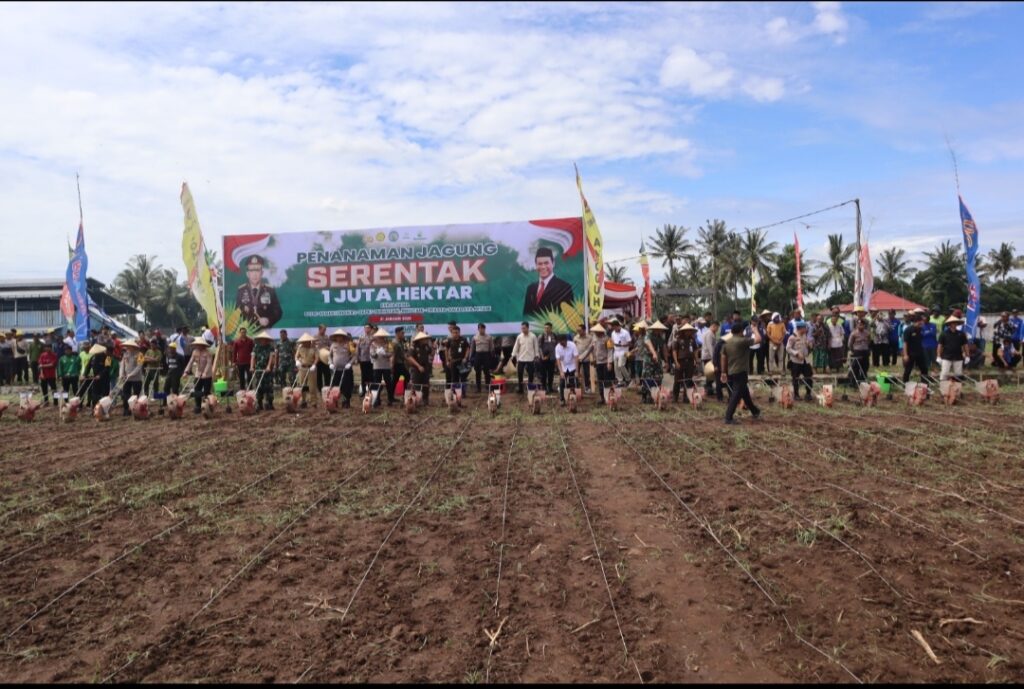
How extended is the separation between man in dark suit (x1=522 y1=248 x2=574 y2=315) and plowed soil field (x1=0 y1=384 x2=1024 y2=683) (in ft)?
24.5

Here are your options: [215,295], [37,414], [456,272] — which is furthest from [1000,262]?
[37,414]

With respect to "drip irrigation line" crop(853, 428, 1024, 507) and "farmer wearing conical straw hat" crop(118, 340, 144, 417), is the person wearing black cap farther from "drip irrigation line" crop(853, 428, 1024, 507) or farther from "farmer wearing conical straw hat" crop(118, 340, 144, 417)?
"farmer wearing conical straw hat" crop(118, 340, 144, 417)

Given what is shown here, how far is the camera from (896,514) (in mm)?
5816

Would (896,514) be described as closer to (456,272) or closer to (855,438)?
(855,438)

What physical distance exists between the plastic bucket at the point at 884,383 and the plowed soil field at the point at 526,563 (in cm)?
384

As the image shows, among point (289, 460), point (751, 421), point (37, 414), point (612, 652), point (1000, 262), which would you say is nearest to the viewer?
point (612, 652)

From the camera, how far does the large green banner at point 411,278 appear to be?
16.3m

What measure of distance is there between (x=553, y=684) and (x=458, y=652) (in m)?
0.58

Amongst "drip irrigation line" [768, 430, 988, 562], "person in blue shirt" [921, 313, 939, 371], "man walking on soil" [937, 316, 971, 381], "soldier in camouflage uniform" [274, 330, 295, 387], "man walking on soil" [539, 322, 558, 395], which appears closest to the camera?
"drip irrigation line" [768, 430, 988, 562]

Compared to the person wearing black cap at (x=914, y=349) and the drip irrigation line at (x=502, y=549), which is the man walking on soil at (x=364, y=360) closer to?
the drip irrigation line at (x=502, y=549)

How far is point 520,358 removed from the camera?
14.3 meters

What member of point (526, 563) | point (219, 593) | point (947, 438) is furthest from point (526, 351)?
point (219, 593)

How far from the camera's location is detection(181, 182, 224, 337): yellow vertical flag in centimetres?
1634

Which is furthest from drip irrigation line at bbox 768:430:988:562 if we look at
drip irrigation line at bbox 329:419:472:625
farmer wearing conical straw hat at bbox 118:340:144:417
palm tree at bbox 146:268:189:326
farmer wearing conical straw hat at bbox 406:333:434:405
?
palm tree at bbox 146:268:189:326
